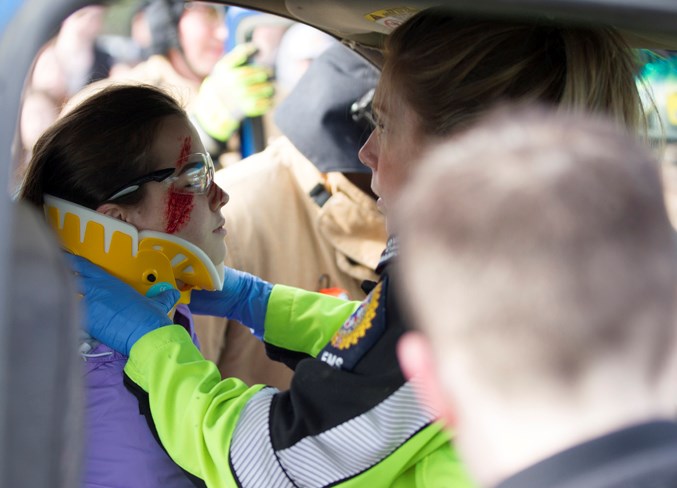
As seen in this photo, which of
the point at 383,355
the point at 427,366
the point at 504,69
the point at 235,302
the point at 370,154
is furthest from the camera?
the point at 235,302

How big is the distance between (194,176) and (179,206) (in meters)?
0.07

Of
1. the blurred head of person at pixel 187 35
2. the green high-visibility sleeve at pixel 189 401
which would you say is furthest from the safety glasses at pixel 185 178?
the blurred head of person at pixel 187 35

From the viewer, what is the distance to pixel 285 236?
3008mm

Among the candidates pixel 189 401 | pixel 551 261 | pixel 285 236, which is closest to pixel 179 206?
pixel 189 401

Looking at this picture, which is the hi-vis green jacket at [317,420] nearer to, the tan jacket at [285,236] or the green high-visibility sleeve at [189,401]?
the green high-visibility sleeve at [189,401]

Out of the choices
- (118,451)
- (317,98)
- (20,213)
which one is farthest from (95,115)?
(317,98)

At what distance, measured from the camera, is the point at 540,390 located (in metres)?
0.88

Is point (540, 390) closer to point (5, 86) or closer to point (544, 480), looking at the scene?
point (544, 480)

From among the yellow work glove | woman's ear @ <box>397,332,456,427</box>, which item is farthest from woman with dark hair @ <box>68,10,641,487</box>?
the yellow work glove

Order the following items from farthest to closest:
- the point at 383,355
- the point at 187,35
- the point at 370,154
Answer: the point at 187,35 < the point at 370,154 < the point at 383,355

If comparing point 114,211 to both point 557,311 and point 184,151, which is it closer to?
point 184,151

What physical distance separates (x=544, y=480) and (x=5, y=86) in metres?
0.66

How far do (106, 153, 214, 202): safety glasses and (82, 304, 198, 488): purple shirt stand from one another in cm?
40

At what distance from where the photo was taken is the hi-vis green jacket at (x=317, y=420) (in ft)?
4.45
